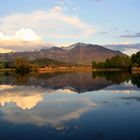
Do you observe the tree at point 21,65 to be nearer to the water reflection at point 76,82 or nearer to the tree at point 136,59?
the tree at point 136,59

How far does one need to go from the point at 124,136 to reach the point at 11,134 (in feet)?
22.5

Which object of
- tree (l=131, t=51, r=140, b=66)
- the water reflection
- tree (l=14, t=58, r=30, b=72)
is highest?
tree (l=131, t=51, r=140, b=66)

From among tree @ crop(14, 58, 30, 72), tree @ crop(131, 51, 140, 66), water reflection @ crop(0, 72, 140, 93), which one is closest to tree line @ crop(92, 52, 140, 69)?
tree @ crop(131, 51, 140, 66)

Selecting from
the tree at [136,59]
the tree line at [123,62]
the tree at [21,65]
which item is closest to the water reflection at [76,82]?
the tree at [136,59]

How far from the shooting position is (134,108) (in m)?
29.9

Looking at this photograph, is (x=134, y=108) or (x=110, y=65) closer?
(x=134, y=108)

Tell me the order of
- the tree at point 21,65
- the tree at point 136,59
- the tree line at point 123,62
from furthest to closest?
1. the tree at point 21,65
2. the tree line at point 123,62
3. the tree at point 136,59

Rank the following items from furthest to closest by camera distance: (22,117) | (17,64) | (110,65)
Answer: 1. (110,65)
2. (17,64)
3. (22,117)

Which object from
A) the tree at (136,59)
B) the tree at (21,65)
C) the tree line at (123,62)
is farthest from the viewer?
the tree at (21,65)

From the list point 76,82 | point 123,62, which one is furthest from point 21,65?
point 76,82

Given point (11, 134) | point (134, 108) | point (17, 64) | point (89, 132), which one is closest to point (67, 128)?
point (89, 132)

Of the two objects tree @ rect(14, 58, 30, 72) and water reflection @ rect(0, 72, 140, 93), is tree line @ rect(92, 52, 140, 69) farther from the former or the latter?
water reflection @ rect(0, 72, 140, 93)

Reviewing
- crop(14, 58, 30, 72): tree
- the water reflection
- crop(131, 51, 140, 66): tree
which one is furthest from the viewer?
crop(14, 58, 30, 72): tree

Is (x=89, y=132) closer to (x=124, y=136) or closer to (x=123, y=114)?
(x=124, y=136)
